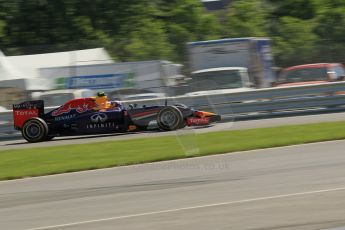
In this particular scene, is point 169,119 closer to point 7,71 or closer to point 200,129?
point 200,129

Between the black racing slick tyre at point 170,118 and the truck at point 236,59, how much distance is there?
5.38 m

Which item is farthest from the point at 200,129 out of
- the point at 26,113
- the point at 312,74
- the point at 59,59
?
the point at 59,59

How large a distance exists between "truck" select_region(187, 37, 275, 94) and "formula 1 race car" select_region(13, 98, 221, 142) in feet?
17.5

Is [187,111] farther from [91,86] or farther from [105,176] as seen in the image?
[91,86]

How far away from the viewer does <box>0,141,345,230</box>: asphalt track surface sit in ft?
22.0

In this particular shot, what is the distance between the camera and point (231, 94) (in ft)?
66.1

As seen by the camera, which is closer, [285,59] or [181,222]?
[181,222]

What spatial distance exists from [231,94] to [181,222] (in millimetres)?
13671

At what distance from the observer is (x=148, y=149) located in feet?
44.9

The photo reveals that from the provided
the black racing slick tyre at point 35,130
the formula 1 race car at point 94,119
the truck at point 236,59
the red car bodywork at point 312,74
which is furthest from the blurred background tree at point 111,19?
the black racing slick tyre at point 35,130

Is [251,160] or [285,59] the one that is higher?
[285,59]

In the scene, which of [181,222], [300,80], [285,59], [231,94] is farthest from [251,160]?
[285,59]

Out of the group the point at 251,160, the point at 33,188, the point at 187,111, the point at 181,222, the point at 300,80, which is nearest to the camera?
the point at 181,222

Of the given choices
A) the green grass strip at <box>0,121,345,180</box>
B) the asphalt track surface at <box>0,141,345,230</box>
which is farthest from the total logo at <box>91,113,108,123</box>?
the asphalt track surface at <box>0,141,345,230</box>
